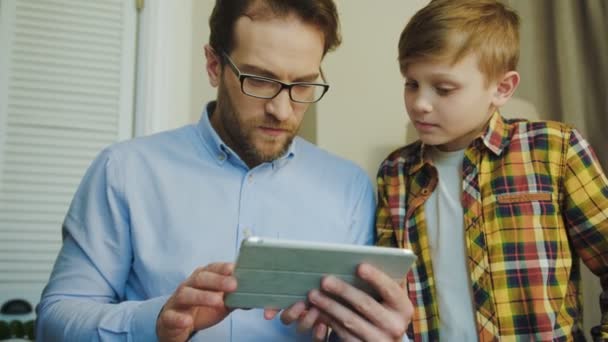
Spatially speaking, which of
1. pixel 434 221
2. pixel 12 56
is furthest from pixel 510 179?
pixel 12 56

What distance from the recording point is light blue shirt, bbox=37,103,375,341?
1.00 meters

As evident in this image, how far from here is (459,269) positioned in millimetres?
1081

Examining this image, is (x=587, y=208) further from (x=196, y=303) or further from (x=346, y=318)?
(x=196, y=303)

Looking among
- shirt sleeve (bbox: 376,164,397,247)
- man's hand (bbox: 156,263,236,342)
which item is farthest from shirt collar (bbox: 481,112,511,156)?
man's hand (bbox: 156,263,236,342)

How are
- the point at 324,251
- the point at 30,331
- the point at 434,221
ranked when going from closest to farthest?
the point at 324,251
the point at 434,221
the point at 30,331

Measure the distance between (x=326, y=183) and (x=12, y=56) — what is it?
1.75 metres

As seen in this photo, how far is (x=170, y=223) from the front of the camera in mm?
1071

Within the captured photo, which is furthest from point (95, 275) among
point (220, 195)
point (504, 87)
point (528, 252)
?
point (504, 87)

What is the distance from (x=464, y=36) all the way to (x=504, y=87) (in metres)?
0.16

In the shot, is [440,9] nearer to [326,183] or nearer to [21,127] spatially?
[326,183]

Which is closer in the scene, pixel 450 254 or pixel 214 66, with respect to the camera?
pixel 450 254

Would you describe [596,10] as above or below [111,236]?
above

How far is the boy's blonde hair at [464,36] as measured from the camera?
110 centimetres

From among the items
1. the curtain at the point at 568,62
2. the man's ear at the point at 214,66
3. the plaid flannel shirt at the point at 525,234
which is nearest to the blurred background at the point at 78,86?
the curtain at the point at 568,62
